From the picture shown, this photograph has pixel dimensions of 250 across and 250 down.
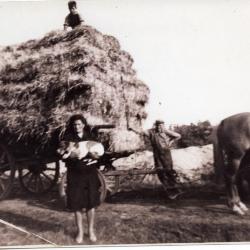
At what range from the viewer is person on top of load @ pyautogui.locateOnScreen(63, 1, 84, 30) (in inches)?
173

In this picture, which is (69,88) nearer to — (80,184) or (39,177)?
(80,184)

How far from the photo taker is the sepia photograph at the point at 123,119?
4059mm

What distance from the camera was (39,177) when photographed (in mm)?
4609

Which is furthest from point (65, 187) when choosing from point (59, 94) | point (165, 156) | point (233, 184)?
point (233, 184)

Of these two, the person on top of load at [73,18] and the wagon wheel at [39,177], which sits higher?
the person on top of load at [73,18]

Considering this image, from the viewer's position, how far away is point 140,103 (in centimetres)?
429

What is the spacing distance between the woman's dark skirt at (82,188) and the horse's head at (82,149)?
10cm

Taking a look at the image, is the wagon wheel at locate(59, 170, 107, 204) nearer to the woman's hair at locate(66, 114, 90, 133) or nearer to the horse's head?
the horse's head

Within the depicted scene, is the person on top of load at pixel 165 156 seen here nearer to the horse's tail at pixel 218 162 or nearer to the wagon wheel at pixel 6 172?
the horse's tail at pixel 218 162

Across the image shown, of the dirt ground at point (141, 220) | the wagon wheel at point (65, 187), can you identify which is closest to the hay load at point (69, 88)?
the wagon wheel at point (65, 187)

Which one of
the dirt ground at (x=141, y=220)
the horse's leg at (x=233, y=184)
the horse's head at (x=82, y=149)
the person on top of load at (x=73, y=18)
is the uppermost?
the person on top of load at (x=73, y=18)

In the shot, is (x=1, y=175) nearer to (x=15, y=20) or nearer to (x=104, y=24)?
(x=15, y=20)

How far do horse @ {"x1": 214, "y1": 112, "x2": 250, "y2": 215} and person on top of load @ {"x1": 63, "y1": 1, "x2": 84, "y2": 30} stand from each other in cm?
187

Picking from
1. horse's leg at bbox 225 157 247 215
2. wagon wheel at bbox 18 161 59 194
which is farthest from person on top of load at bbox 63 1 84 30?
horse's leg at bbox 225 157 247 215
